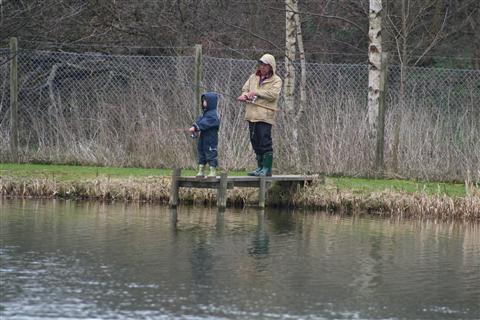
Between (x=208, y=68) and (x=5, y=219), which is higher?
(x=208, y=68)

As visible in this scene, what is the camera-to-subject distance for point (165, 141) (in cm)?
1844

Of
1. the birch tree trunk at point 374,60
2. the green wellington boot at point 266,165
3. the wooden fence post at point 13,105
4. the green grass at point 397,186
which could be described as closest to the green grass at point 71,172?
the wooden fence post at point 13,105

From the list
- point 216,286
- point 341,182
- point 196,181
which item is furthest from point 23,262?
point 341,182

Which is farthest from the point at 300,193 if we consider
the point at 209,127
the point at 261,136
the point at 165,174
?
the point at 165,174

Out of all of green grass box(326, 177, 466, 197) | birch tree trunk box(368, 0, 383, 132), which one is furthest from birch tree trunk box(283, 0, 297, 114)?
green grass box(326, 177, 466, 197)

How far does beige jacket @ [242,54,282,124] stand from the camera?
15.6 metres

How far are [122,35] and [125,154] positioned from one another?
8.00 m

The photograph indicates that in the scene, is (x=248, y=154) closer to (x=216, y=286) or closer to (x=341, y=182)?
(x=341, y=182)

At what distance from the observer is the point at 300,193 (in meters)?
15.9

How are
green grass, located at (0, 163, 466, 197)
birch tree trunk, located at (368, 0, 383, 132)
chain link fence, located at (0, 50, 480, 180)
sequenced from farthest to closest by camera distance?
birch tree trunk, located at (368, 0, 383, 132) < chain link fence, located at (0, 50, 480, 180) < green grass, located at (0, 163, 466, 197)

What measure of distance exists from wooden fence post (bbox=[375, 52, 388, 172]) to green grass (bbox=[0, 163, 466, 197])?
57 cm

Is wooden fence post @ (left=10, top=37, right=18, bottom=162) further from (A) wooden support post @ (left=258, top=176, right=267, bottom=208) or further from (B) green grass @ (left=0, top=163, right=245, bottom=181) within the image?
(A) wooden support post @ (left=258, top=176, right=267, bottom=208)

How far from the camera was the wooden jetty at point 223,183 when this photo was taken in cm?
1497

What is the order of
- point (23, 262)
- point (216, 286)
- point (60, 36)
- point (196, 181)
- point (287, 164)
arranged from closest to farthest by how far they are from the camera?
point (216, 286) → point (23, 262) → point (196, 181) → point (287, 164) → point (60, 36)
